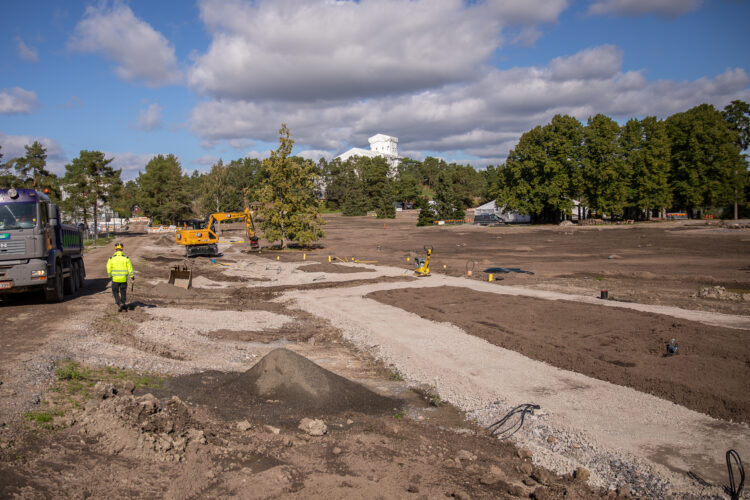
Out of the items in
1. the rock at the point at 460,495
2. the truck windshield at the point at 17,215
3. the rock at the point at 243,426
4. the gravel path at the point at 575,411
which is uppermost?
the truck windshield at the point at 17,215

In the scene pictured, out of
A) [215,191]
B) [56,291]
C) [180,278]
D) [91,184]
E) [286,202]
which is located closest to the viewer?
[56,291]

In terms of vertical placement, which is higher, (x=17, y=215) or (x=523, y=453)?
(x=17, y=215)

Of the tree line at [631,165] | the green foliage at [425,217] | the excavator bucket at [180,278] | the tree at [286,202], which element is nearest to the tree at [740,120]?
the tree line at [631,165]

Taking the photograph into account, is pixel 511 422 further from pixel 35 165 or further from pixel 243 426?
pixel 35 165

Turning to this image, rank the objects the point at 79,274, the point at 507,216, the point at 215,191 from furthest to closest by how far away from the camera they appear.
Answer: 1. the point at 507,216
2. the point at 215,191
3. the point at 79,274

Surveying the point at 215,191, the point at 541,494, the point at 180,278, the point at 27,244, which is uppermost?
the point at 215,191

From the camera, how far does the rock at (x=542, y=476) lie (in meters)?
6.04

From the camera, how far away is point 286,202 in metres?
42.0

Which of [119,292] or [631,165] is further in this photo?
[631,165]

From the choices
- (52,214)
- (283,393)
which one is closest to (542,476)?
(283,393)

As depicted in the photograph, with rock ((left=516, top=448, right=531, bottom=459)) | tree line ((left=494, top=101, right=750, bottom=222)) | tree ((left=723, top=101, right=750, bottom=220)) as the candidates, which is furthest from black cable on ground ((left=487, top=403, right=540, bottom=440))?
tree ((left=723, top=101, right=750, bottom=220))

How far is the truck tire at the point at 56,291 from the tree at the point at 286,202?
2525 cm

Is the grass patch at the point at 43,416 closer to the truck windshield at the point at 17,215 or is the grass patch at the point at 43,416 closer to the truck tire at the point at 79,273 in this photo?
the truck windshield at the point at 17,215

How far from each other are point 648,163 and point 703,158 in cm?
981
